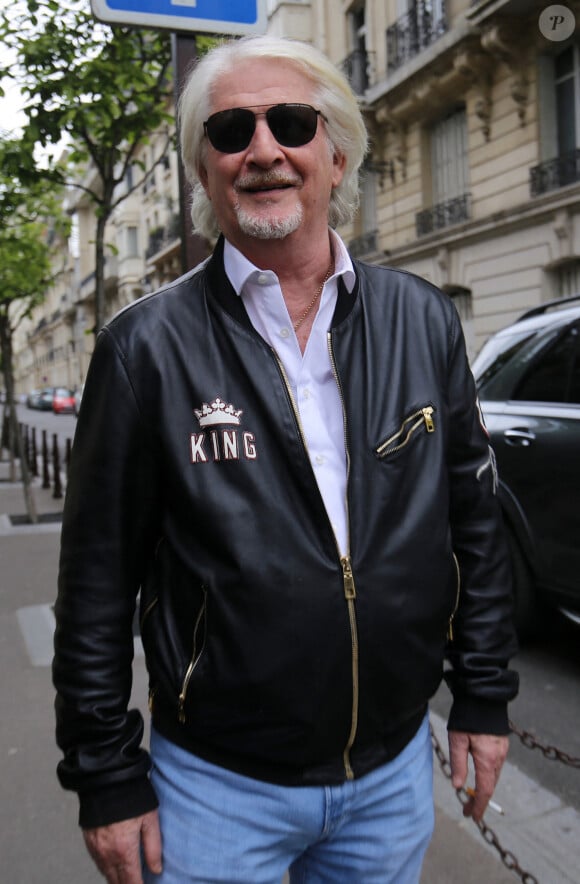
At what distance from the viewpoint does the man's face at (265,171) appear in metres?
1.56

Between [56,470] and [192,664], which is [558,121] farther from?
[192,664]

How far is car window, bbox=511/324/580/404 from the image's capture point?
4387 mm

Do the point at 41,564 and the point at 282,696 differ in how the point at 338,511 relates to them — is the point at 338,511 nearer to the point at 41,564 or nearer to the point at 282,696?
the point at 282,696

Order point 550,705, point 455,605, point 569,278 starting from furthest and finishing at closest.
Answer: point 569,278, point 550,705, point 455,605

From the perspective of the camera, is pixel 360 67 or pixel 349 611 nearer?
pixel 349 611

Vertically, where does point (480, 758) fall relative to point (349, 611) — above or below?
below

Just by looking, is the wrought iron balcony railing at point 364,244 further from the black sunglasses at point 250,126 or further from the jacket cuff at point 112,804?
the jacket cuff at point 112,804

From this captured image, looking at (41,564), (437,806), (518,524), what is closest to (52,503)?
(41,564)

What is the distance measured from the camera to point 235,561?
4.59ft

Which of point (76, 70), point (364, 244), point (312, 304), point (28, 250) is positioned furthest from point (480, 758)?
point (364, 244)

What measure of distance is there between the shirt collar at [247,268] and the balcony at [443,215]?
53.8 feet

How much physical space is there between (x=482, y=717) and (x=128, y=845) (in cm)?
69

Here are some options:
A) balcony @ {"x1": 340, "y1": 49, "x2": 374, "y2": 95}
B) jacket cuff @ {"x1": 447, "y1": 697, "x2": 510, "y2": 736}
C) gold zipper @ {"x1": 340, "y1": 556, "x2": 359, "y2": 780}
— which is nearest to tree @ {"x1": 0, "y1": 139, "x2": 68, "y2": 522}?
jacket cuff @ {"x1": 447, "y1": 697, "x2": 510, "y2": 736}

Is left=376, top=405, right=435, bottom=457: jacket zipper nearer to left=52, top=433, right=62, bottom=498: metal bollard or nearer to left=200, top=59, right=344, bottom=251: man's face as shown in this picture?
left=200, top=59, right=344, bottom=251: man's face
